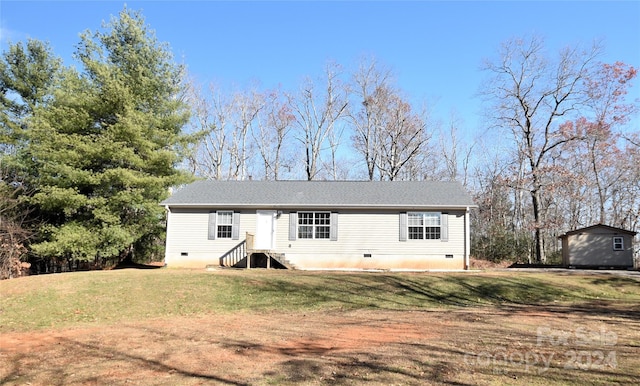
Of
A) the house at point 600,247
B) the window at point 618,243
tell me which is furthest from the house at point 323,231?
the window at point 618,243

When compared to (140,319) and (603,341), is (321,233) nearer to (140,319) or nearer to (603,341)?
(140,319)

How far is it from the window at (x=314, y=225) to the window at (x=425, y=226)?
3759 mm

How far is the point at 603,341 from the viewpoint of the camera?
7.34 metres

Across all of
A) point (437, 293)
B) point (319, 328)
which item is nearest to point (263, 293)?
point (319, 328)

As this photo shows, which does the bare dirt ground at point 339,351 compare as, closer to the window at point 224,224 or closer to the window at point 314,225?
the window at point 314,225

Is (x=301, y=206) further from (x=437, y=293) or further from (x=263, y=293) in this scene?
(x=437, y=293)

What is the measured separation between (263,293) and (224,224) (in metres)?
7.29

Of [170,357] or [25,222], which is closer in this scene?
[170,357]

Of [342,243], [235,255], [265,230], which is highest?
[265,230]

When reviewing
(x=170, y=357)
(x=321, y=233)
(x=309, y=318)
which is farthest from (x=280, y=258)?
(x=170, y=357)

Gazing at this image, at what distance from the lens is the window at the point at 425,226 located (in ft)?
63.8

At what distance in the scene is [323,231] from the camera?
65.6 feet

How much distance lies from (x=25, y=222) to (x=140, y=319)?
13421 millimetres

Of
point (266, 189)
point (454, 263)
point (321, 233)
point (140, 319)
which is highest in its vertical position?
point (266, 189)
